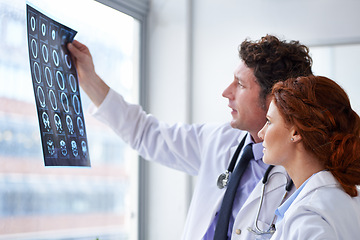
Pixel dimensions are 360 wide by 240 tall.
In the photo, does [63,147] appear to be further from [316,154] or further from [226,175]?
[316,154]

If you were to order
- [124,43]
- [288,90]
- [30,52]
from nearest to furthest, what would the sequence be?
[288,90] → [30,52] → [124,43]

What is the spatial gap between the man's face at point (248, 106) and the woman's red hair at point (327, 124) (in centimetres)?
46

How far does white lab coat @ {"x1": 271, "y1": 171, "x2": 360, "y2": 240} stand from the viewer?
1.12 meters

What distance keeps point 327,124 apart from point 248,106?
56cm

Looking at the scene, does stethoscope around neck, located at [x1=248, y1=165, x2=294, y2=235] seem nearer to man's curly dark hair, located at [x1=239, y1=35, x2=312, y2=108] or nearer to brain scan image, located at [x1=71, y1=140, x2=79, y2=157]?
man's curly dark hair, located at [x1=239, y1=35, x2=312, y2=108]

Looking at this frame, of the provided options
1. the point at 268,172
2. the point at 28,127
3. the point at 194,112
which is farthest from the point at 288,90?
the point at 194,112

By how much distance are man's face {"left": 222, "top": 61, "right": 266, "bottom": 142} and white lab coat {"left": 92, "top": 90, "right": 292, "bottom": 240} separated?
15 cm

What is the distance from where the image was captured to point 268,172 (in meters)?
1.68

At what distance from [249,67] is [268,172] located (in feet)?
1.41

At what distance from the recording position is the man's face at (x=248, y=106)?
5.93 ft

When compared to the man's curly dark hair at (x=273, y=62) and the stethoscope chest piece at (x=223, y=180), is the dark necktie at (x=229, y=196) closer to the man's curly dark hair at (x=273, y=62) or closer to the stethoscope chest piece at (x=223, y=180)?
the stethoscope chest piece at (x=223, y=180)

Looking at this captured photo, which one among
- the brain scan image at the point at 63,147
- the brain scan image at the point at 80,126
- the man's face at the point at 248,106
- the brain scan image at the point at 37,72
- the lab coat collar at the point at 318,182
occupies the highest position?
the brain scan image at the point at 37,72

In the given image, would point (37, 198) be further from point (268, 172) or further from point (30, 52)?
point (268, 172)

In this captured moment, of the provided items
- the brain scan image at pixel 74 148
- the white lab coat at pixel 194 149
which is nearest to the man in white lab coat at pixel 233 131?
the white lab coat at pixel 194 149
